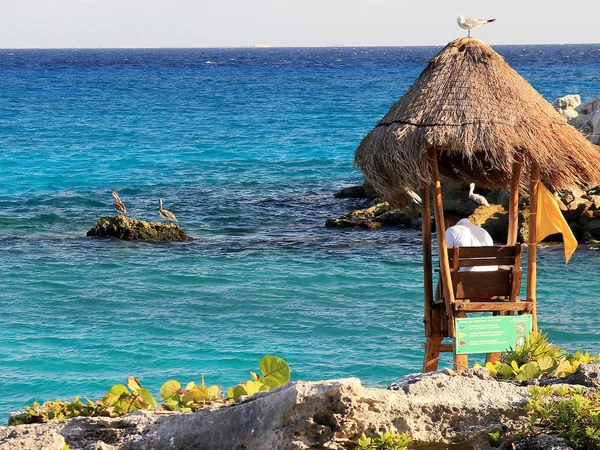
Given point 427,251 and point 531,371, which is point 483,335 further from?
point 531,371

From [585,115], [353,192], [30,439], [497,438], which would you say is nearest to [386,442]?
[497,438]

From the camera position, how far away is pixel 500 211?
14.3m

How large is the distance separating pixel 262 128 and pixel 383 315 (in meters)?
26.5

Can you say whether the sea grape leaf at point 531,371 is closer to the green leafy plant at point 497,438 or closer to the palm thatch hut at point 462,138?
the green leafy plant at point 497,438

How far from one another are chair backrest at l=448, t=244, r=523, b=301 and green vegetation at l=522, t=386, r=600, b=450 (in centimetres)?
303

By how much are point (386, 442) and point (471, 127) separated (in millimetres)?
3519

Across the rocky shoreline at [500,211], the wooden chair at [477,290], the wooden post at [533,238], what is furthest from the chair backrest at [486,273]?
the rocky shoreline at [500,211]

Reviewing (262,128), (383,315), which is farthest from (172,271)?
(262,128)

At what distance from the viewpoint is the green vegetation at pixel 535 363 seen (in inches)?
163

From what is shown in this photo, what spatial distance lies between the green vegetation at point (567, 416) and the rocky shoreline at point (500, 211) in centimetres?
888

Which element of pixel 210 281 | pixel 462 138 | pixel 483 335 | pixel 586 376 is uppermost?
pixel 462 138

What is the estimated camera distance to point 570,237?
7062 millimetres

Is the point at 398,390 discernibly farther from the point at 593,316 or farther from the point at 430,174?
the point at 593,316

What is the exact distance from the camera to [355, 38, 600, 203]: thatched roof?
635 cm
